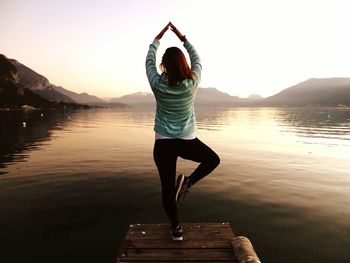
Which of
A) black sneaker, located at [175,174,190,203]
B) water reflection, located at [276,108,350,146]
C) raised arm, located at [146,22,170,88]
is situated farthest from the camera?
water reflection, located at [276,108,350,146]

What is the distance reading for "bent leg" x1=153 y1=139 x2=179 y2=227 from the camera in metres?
5.22

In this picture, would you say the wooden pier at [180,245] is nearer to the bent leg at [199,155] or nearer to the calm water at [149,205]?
the bent leg at [199,155]

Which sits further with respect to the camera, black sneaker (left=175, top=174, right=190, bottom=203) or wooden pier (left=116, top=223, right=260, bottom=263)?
black sneaker (left=175, top=174, right=190, bottom=203)

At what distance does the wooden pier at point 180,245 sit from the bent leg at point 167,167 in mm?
707

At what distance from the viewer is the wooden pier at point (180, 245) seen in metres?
5.29

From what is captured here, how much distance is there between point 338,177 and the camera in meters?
15.5

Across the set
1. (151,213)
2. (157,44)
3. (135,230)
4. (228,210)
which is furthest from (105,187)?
(157,44)

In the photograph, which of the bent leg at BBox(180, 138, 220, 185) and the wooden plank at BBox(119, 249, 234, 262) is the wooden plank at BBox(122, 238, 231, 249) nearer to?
the wooden plank at BBox(119, 249, 234, 262)

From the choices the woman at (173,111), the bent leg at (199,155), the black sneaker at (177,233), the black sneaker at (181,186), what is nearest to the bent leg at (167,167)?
the woman at (173,111)

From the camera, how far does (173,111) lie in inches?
203

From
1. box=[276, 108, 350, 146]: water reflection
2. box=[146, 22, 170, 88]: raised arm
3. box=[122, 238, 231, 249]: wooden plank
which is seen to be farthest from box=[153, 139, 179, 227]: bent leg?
box=[276, 108, 350, 146]: water reflection

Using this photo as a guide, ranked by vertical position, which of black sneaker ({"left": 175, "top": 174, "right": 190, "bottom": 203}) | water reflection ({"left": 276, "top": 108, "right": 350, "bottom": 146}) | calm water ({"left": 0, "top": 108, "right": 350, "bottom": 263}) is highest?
black sneaker ({"left": 175, "top": 174, "right": 190, "bottom": 203})

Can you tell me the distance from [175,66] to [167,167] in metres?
1.70

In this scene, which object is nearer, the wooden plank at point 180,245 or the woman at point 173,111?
the woman at point 173,111
